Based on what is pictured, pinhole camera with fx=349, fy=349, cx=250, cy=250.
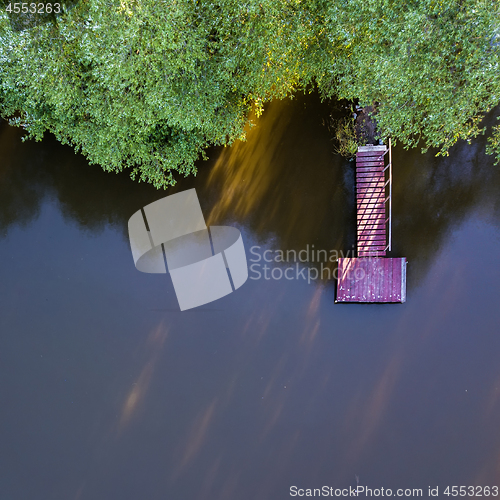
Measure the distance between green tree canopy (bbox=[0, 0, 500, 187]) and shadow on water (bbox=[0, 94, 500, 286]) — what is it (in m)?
1.96

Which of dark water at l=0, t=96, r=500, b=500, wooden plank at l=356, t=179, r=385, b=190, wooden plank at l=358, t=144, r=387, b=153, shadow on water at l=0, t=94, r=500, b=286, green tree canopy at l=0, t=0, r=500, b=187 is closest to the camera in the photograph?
green tree canopy at l=0, t=0, r=500, b=187

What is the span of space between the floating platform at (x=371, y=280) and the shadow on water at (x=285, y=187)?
590 mm

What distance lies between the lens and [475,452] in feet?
29.5

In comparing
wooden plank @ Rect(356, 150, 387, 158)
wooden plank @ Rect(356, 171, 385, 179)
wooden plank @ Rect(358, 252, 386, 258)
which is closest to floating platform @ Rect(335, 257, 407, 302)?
wooden plank @ Rect(358, 252, 386, 258)

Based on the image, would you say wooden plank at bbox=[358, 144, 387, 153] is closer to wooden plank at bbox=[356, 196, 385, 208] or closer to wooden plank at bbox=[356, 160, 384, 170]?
wooden plank at bbox=[356, 160, 384, 170]

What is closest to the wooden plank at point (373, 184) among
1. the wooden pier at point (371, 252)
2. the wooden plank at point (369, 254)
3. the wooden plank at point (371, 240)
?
the wooden pier at point (371, 252)

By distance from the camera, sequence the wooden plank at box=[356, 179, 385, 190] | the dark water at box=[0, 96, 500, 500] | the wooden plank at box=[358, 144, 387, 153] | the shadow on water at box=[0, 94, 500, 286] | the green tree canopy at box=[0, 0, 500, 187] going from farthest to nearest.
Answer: the shadow on water at box=[0, 94, 500, 286], the dark water at box=[0, 96, 500, 500], the wooden plank at box=[356, 179, 385, 190], the wooden plank at box=[358, 144, 387, 153], the green tree canopy at box=[0, 0, 500, 187]

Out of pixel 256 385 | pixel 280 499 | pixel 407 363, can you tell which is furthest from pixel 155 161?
pixel 280 499

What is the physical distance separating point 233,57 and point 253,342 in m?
6.63

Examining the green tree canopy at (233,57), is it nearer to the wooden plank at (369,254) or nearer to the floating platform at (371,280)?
the wooden plank at (369,254)

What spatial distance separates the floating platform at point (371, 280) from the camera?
8.83 m

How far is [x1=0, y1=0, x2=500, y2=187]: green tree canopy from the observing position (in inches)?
235

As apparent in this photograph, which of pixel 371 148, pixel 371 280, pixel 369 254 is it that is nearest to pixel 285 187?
pixel 371 148

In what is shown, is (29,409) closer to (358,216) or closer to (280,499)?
(280,499)
